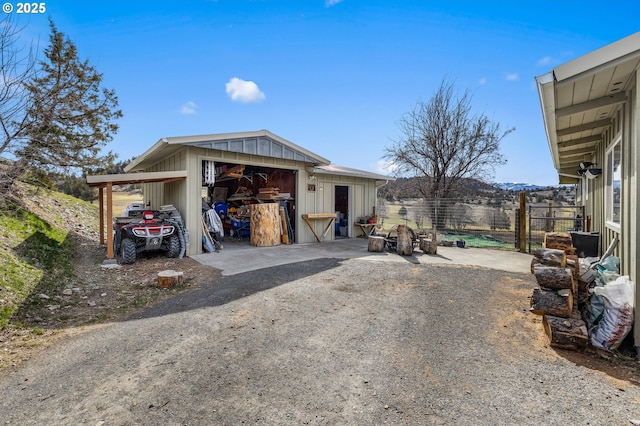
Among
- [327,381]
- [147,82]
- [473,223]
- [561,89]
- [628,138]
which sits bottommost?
[327,381]

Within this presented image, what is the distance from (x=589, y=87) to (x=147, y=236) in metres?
7.75

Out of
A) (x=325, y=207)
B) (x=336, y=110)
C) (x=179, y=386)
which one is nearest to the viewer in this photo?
(x=179, y=386)

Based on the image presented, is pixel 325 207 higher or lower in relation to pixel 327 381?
higher

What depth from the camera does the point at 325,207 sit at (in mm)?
10398

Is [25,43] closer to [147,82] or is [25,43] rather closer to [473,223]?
[147,82]

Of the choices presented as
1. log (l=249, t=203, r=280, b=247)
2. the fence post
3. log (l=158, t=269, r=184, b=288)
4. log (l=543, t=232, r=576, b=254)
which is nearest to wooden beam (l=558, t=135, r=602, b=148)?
the fence post

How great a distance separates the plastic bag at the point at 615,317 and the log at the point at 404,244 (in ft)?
14.8

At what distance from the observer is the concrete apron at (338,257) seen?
6.49 meters

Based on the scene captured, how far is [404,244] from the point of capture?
25.1 ft

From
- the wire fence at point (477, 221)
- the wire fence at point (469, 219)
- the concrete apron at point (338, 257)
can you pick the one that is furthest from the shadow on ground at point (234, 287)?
the wire fence at point (469, 219)

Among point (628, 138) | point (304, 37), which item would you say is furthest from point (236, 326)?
point (304, 37)

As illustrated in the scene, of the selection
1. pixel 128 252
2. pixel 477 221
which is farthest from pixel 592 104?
pixel 128 252

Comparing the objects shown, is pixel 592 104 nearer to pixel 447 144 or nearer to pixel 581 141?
pixel 581 141

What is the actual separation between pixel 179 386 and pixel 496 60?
1107 cm
